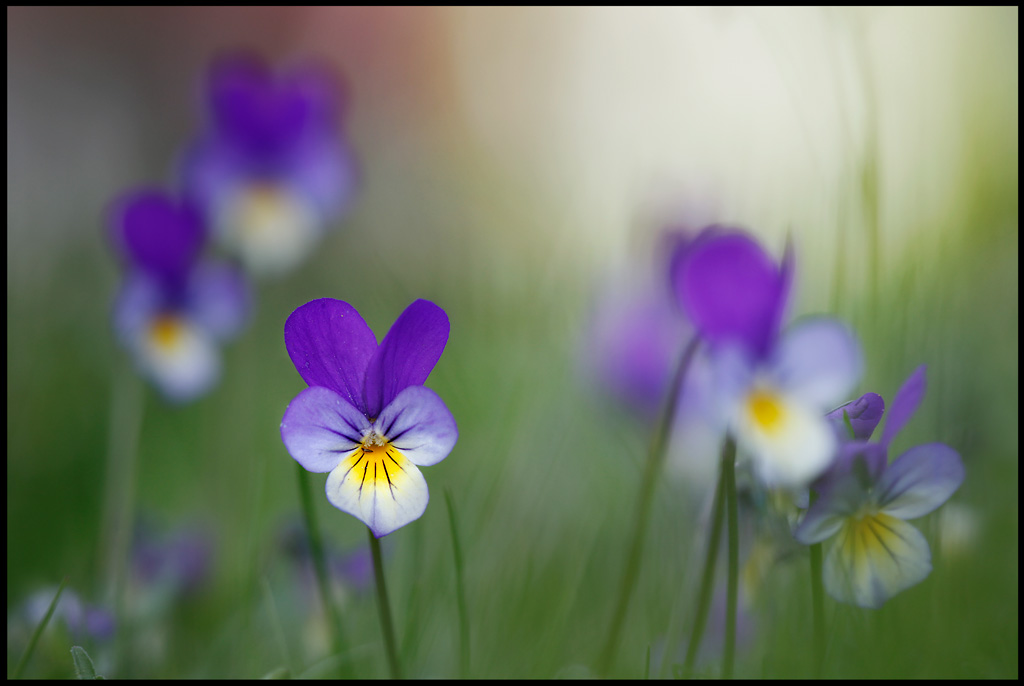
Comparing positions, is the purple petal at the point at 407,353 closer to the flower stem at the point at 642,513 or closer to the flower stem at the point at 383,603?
the flower stem at the point at 383,603

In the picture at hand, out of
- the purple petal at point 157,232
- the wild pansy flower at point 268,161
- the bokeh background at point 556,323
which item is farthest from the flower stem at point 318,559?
the wild pansy flower at point 268,161

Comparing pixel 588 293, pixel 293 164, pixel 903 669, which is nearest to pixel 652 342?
pixel 588 293

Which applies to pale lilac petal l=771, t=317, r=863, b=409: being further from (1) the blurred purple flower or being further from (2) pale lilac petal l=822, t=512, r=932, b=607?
(1) the blurred purple flower

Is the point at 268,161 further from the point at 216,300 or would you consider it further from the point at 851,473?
the point at 851,473

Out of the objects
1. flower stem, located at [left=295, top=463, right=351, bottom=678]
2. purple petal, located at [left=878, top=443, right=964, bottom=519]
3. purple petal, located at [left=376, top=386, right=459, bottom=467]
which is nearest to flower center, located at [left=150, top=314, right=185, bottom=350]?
flower stem, located at [left=295, top=463, right=351, bottom=678]

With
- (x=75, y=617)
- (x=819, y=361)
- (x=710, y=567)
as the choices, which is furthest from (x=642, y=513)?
(x=75, y=617)

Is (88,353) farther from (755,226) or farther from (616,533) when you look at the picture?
(755,226)
